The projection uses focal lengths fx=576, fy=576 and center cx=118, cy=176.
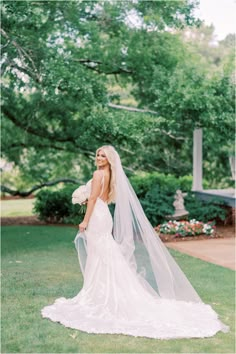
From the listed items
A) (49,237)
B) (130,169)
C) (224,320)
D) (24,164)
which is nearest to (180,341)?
(224,320)

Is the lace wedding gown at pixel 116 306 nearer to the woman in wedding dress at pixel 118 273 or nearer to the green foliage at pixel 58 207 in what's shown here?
the woman in wedding dress at pixel 118 273

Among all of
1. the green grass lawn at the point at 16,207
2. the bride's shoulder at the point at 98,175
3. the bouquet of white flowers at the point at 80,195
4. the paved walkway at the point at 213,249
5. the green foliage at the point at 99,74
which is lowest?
the green grass lawn at the point at 16,207

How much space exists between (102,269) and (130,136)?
542 cm

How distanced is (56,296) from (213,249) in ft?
14.7

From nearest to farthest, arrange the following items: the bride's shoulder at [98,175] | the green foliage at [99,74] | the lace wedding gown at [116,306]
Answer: the lace wedding gown at [116,306], the bride's shoulder at [98,175], the green foliage at [99,74]

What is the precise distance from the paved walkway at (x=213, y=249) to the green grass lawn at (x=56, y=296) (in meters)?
0.29

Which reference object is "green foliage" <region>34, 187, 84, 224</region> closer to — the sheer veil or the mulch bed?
the mulch bed

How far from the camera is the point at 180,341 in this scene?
18.0 feet

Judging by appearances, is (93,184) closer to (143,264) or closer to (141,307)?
(141,307)

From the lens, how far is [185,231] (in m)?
12.3

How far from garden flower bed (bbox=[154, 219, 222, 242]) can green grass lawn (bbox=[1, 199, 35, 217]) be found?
26.7 feet

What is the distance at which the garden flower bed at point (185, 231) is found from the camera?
12.2 metres

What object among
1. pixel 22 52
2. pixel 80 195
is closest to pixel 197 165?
pixel 22 52

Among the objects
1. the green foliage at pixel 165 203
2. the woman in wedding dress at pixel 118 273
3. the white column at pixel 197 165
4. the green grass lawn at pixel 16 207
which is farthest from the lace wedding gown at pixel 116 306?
the green grass lawn at pixel 16 207
